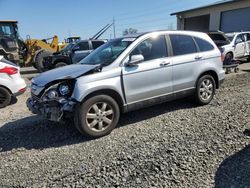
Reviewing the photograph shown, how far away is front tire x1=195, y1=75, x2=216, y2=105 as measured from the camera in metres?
5.83

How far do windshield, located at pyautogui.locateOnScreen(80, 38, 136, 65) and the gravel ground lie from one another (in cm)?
134

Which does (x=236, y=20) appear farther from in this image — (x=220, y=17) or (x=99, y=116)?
(x=99, y=116)

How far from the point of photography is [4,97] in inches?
277

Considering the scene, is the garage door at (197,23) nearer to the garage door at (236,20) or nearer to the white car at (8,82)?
the garage door at (236,20)

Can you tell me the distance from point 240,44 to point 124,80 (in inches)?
442

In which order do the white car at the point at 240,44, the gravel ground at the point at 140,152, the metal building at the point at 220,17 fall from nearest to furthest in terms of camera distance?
the gravel ground at the point at 140,152 → the white car at the point at 240,44 → the metal building at the point at 220,17

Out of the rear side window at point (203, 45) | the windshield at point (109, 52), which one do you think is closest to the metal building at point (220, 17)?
the rear side window at point (203, 45)

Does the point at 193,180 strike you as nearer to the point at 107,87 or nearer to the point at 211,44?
the point at 107,87

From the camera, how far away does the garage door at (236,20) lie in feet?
67.0

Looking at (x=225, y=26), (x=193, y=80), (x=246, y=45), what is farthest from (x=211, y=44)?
(x=225, y=26)

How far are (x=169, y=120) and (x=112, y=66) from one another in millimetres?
1639

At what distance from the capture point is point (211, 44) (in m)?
6.07

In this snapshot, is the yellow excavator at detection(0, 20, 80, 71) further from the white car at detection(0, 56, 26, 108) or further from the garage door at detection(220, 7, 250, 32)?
the garage door at detection(220, 7, 250, 32)

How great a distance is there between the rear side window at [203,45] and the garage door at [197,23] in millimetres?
23433
